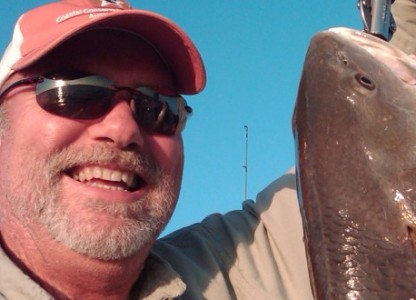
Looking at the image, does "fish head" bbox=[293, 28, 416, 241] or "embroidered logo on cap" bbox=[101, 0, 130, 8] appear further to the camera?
"embroidered logo on cap" bbox=[101, 0, 130, 8]

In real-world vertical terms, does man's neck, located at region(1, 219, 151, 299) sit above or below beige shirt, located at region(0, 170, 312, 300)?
above

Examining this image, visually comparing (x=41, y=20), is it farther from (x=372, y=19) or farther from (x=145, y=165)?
(x=372, y=19)

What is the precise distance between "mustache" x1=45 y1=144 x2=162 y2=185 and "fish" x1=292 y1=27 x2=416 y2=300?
0.93 meters

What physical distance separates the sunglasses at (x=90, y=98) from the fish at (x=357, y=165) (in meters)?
0.97

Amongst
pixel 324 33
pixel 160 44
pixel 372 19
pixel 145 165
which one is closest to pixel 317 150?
pixel 324 33

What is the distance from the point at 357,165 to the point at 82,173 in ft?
4.60

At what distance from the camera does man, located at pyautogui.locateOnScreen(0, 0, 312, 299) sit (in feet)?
11.3

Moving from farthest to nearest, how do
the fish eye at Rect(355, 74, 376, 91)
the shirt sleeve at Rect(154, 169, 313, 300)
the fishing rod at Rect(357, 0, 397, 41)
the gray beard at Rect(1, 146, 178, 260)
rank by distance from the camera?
the shirt sleeve at Rect(154, 169, 313, 300), the gray beard at Rect(1, 146, 178, 260), the fishing rod at Rect(357, 0, 397, 41), the fish eye at Rect(355, 74, 376, 91)

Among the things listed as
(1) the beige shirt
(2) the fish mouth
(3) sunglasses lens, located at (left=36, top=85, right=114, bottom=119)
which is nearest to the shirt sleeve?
(1) the beige shirt

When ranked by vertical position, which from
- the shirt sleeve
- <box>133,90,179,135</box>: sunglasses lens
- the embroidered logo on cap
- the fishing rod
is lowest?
the shirt sleeve

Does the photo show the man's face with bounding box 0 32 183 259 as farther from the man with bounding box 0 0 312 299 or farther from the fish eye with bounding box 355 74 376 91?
the fish eye with bounding box 355 74 376 91

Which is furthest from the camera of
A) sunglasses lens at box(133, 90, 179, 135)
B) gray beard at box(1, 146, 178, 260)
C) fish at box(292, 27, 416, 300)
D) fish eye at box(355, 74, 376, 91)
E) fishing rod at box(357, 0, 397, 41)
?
sunglasses lens at box(133, 90, 179, 135)

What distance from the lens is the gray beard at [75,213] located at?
340cm

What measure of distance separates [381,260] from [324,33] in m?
0.97
